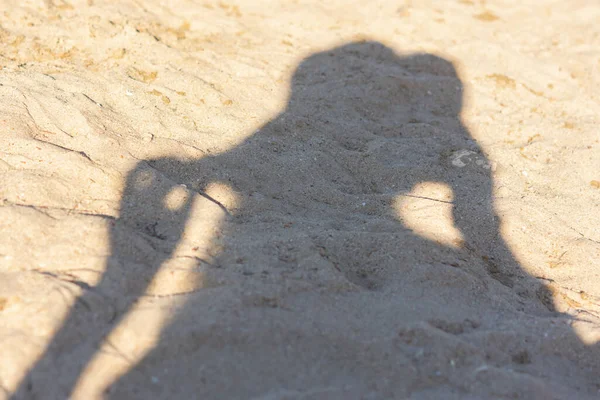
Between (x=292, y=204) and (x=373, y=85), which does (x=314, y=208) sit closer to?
(x=292, y=204)

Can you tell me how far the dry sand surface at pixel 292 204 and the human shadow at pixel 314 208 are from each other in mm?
13

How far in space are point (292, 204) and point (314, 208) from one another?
12cm

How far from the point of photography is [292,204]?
3.38 metres

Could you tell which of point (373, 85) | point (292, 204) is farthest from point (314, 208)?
point (373, 85)

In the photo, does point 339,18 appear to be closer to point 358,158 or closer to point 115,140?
point 358,158

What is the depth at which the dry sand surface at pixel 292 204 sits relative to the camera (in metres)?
2.38

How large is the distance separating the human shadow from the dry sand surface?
0.04 feet

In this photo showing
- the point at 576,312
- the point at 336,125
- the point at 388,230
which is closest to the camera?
the point at 576,312

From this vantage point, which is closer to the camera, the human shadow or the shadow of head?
the human shadow

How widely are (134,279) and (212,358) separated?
0.54 m

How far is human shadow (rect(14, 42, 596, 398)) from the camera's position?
94.1 inches

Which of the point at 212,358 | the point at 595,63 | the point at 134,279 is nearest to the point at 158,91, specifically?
the point at 134,279

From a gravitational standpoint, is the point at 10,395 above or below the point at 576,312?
above

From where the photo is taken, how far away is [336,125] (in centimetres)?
414
